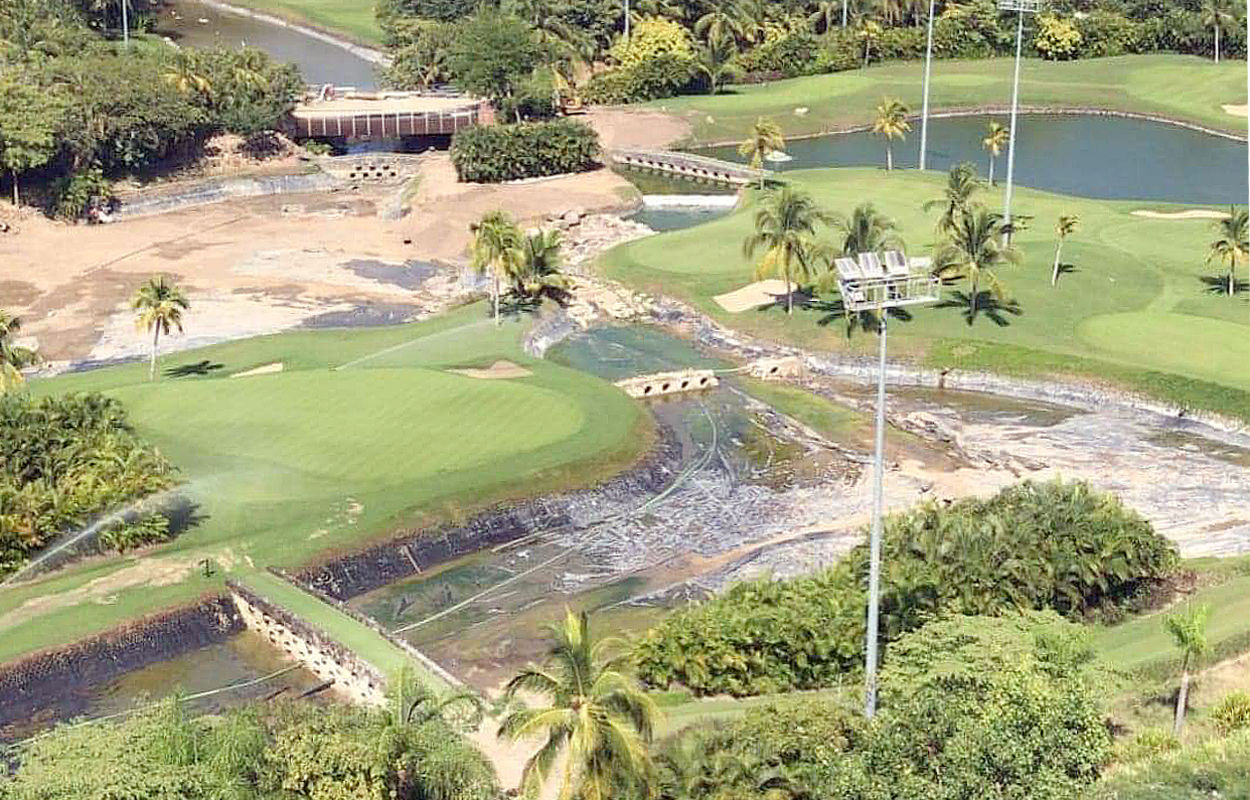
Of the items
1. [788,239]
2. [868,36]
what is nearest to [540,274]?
[788,239]

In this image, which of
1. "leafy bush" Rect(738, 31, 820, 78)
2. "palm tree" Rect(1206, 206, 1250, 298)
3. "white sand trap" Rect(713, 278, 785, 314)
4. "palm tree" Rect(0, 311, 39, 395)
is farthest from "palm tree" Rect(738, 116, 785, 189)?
"palm tree" Rect(0, 311, 39, 395)

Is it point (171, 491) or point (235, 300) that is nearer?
point (171, 491)

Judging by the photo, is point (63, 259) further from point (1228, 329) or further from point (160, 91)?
point (1228, 329)

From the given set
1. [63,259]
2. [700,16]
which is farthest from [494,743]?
[700,16]

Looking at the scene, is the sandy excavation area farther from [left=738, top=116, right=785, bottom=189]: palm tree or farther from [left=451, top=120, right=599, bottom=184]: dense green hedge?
[left=738, top=116, right=785, bottom=189]: palm tree

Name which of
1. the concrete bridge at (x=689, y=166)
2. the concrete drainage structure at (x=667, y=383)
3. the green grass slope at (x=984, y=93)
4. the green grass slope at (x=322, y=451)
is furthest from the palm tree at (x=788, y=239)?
the green grass slope at (x=984, y=93)

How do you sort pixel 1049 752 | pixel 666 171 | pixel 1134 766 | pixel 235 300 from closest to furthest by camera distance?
pixel 1049 752 → pixel 1134 766 → pixel 235 300 → pixel 666 171
